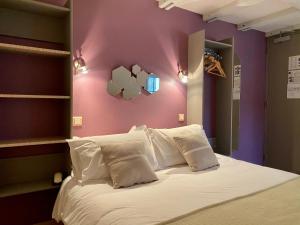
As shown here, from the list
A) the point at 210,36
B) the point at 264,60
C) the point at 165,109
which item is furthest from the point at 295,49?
the point at 165,109

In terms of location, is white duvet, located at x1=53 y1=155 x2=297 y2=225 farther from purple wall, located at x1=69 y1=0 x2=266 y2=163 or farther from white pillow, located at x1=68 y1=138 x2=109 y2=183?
purple wall, located at x1=69 y1=0 x2=266 y2=163

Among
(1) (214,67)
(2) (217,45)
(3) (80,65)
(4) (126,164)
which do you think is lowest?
(4) (126,164)

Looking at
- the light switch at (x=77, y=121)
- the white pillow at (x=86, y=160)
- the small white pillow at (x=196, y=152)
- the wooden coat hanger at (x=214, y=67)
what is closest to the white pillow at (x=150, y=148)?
the small white pillow at (x=196, y=152)

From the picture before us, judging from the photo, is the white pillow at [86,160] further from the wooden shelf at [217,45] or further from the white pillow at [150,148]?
the wooden shelf at [217,45]

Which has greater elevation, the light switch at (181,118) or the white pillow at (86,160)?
the light switch at (181,118)

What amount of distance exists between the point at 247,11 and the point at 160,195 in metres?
2.64

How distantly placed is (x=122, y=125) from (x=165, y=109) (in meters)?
0.62

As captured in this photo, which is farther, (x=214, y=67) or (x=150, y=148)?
(x=214, y=67)

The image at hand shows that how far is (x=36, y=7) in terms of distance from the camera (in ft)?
6.43

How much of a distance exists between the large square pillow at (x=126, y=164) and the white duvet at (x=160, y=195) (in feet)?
0.19

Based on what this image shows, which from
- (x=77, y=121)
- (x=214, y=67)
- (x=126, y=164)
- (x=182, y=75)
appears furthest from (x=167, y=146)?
(x=214, y=67)

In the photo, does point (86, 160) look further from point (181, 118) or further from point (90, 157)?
point (181, 118)

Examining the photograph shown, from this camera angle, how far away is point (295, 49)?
3.63 m

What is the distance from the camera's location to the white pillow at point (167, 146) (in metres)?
2.32
